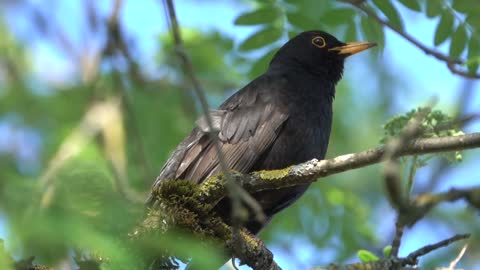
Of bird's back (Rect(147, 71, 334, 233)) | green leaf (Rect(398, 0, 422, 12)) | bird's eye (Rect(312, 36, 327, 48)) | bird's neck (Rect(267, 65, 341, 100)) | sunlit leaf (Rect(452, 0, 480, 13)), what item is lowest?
bird's back (Rect(147, 71, 334, 233))

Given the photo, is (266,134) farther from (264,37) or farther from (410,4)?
(410,4)

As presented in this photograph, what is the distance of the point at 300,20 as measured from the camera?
707cm

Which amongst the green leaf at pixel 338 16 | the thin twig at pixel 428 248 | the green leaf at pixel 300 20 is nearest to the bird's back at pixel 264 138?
the green leaf at pixel 300 20

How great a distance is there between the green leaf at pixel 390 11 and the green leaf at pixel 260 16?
3.93 feet

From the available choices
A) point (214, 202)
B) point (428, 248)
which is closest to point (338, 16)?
point (214, 202)

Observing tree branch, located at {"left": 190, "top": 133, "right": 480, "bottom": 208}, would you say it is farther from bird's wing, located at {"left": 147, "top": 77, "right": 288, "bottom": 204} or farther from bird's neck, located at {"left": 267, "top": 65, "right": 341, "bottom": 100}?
bird's neck, located at {"left": 267, "top": 65, "right": 341, "bottom": 100}

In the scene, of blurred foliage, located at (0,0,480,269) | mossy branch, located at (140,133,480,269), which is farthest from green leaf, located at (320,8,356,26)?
mossy branch, located at (140,133,480,269)

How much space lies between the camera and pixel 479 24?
→ 6094 mm

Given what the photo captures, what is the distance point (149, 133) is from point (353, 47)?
321 cm

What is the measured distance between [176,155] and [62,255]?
3.80 m

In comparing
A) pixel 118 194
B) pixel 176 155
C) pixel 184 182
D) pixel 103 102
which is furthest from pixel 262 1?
pixel 118 194

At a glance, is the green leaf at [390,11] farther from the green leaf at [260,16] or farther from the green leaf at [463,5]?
the green leaf at [260,16]

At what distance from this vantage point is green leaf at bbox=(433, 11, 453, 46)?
6.28 metres

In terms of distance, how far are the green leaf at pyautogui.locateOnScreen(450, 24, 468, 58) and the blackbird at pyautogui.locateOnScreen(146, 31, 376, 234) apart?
938 millimetres
